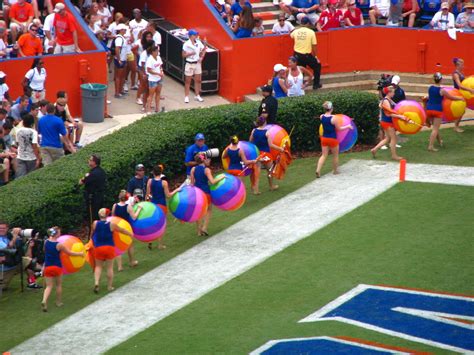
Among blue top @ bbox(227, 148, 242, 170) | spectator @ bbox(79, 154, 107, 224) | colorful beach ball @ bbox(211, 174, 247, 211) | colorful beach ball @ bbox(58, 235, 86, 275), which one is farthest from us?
blue top @ bbox(227, 148, 242, 170)

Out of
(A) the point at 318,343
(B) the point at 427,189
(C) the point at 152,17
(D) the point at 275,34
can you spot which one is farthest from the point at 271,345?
(C) the point at 152,17

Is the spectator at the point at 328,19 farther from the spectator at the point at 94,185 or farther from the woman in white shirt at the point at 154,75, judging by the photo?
the spectator at the point at 94,185

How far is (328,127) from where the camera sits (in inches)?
962

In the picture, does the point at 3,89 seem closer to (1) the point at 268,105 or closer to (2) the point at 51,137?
(2) the point at 51,137

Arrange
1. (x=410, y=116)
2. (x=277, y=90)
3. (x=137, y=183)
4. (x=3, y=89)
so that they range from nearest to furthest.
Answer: (x=137, y=183), (x=410, y=116), (x=3, y=89), (x=277, y=90)

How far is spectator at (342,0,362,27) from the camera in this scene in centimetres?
3112

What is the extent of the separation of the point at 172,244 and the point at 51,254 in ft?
11.6

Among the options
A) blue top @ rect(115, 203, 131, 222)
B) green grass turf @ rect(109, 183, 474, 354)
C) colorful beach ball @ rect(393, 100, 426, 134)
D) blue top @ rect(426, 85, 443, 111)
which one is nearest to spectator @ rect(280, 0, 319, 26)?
blue top @ rect(426, 85, 443, 111)

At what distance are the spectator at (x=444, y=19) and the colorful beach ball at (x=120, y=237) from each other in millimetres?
13394

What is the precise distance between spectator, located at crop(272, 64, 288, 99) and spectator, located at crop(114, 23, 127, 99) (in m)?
3.76

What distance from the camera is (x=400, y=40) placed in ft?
102

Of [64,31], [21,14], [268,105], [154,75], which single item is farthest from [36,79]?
[268,105]


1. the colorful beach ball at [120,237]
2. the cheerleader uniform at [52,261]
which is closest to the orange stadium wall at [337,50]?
the colorful beach ball at [120,237]

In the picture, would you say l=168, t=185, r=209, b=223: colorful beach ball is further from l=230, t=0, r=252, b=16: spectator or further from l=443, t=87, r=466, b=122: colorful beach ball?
l=230, t=0, r=252, b=16: spectator
